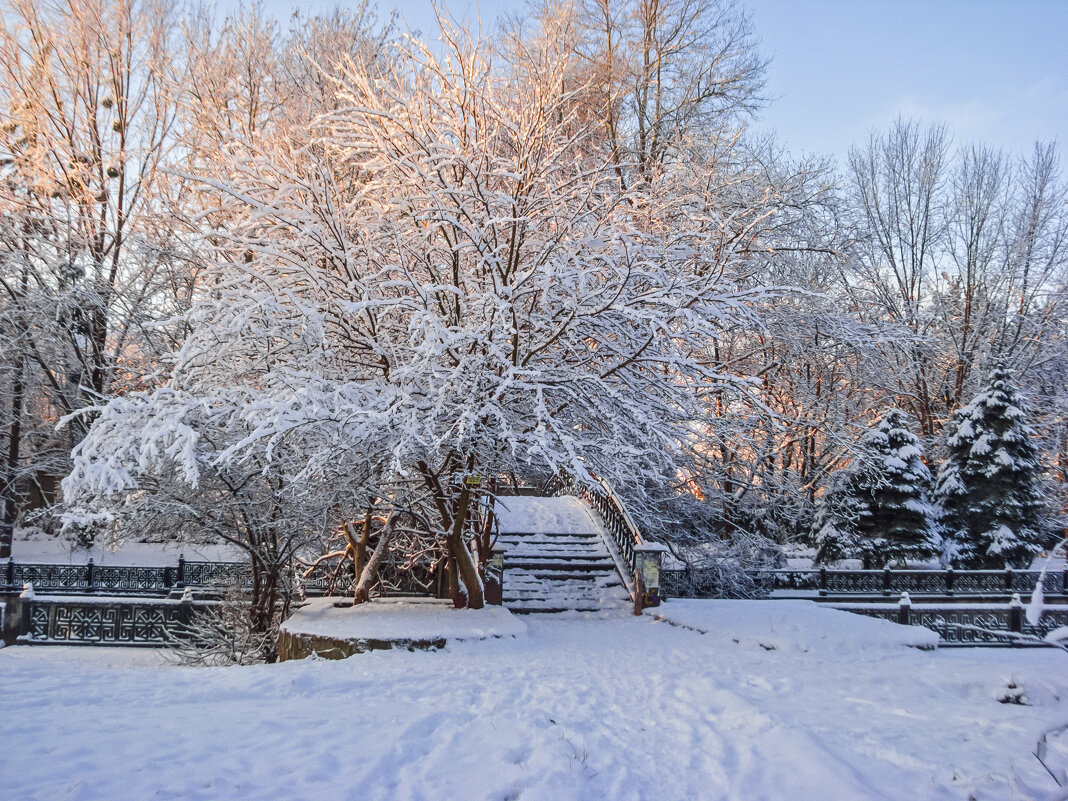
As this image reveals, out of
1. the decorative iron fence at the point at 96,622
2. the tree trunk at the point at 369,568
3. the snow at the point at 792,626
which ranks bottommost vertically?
the decorative iron fence at the point at 96,622

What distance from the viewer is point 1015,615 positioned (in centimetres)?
1198

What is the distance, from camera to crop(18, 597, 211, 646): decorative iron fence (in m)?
11.0

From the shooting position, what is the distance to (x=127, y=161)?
15.5 metres

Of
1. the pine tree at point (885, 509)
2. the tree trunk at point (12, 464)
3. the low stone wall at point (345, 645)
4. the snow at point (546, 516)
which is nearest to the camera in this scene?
the low stone wall at point (345, 645)

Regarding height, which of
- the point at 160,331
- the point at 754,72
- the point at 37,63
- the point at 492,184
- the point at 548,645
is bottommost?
the point at 548,645

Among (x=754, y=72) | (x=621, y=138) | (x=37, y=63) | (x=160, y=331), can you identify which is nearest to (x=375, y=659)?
(x=160, y=331)

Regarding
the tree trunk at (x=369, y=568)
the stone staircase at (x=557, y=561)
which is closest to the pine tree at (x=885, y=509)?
the stone staircase at (x=557, y=561)

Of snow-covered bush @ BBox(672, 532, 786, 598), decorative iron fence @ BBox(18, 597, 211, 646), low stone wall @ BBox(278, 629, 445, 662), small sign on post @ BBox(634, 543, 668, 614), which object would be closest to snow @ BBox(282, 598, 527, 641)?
low stone wall @ BBox(278, 629, 445, 662)

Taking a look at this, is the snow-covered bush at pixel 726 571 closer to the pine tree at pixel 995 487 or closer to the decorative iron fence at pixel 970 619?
the decorative iron fence at pixel 970 619

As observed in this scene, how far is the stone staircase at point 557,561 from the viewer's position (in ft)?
43.9

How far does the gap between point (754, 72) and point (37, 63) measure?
17.9 meters

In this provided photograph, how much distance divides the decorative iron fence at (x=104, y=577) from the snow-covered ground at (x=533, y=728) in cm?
845

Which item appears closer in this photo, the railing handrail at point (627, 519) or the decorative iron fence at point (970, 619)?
the decorative iron fence at point (970, 619)

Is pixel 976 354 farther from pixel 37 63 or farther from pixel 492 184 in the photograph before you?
pixel 37 63
